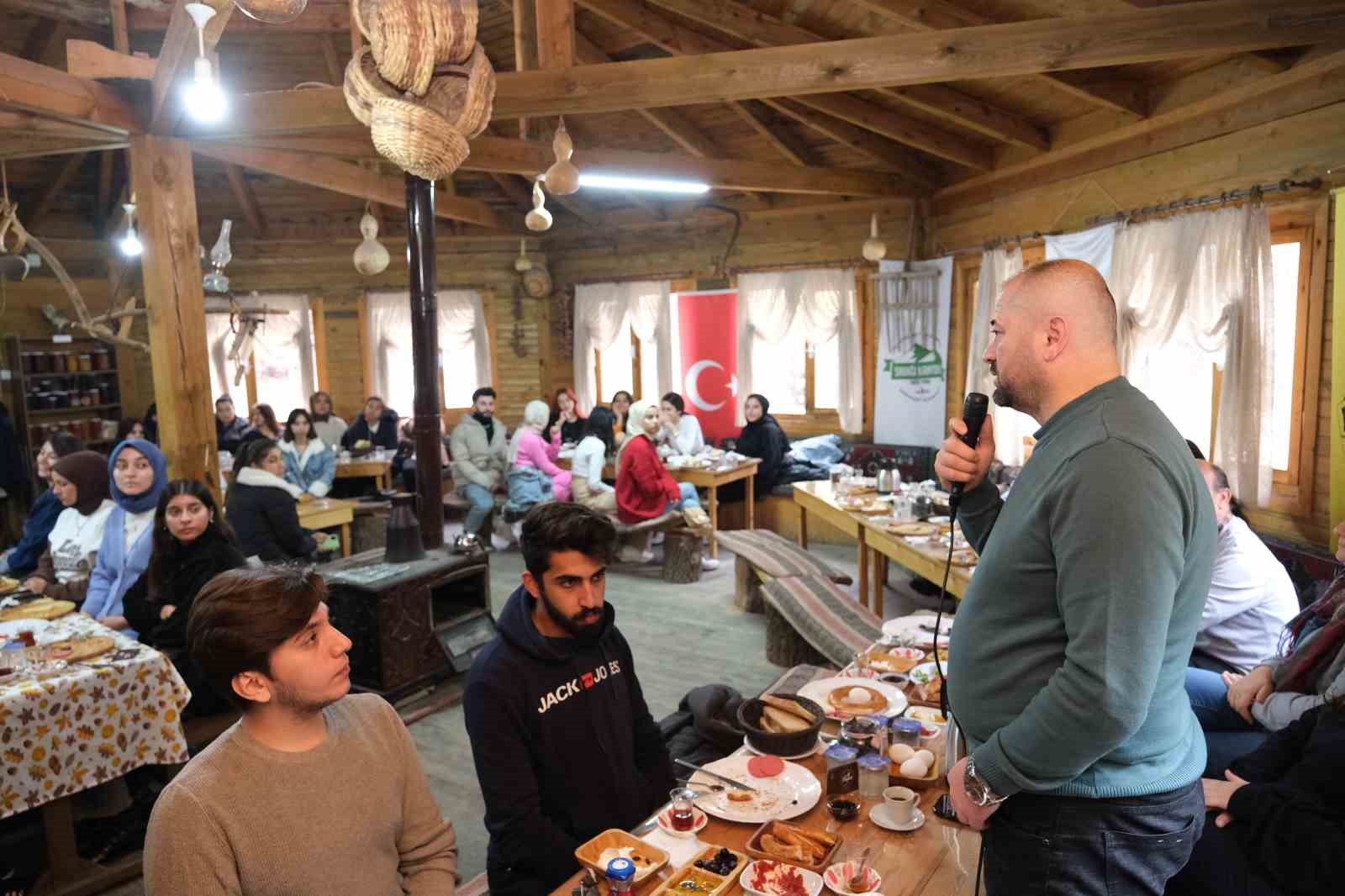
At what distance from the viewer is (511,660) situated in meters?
2.10

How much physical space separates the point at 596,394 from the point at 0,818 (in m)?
8.80

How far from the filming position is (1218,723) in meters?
3.22

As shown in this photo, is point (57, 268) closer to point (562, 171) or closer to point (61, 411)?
point (562, 171)

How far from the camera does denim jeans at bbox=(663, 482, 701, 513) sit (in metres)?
7.43

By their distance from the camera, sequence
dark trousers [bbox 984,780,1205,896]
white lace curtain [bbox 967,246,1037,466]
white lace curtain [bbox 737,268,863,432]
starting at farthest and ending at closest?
white lace curtain [bbox 737,268,863,432] → white lace curtain [bbox 967,246,1037,466] → dark trousers [bbox 984,780,1205,896]

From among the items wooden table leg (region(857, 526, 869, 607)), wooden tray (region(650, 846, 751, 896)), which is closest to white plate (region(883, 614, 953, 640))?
wooden tray (region(650, 846, 751, 896))

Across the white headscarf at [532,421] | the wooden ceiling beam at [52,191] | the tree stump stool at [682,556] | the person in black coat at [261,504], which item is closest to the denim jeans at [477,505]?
the white headscarf at [532,421]

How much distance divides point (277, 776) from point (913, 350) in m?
8.01

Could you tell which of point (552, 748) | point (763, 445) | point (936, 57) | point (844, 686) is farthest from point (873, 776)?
point (763, 445)

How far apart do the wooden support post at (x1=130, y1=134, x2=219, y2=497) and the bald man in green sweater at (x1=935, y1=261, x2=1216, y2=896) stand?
4.62 m

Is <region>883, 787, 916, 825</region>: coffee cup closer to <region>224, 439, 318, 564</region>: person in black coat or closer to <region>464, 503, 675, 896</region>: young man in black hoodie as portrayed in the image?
<region>464, 503, 675, 896</region>: young man in black hoodie

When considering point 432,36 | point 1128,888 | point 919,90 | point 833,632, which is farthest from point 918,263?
point 1128,888

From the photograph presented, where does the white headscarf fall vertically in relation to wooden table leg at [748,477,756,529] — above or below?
above

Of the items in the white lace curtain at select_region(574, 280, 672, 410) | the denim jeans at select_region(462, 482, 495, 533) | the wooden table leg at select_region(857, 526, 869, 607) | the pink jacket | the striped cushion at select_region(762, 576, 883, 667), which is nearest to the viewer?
the striped cushion at select_region(762, 576, 883, 667)
